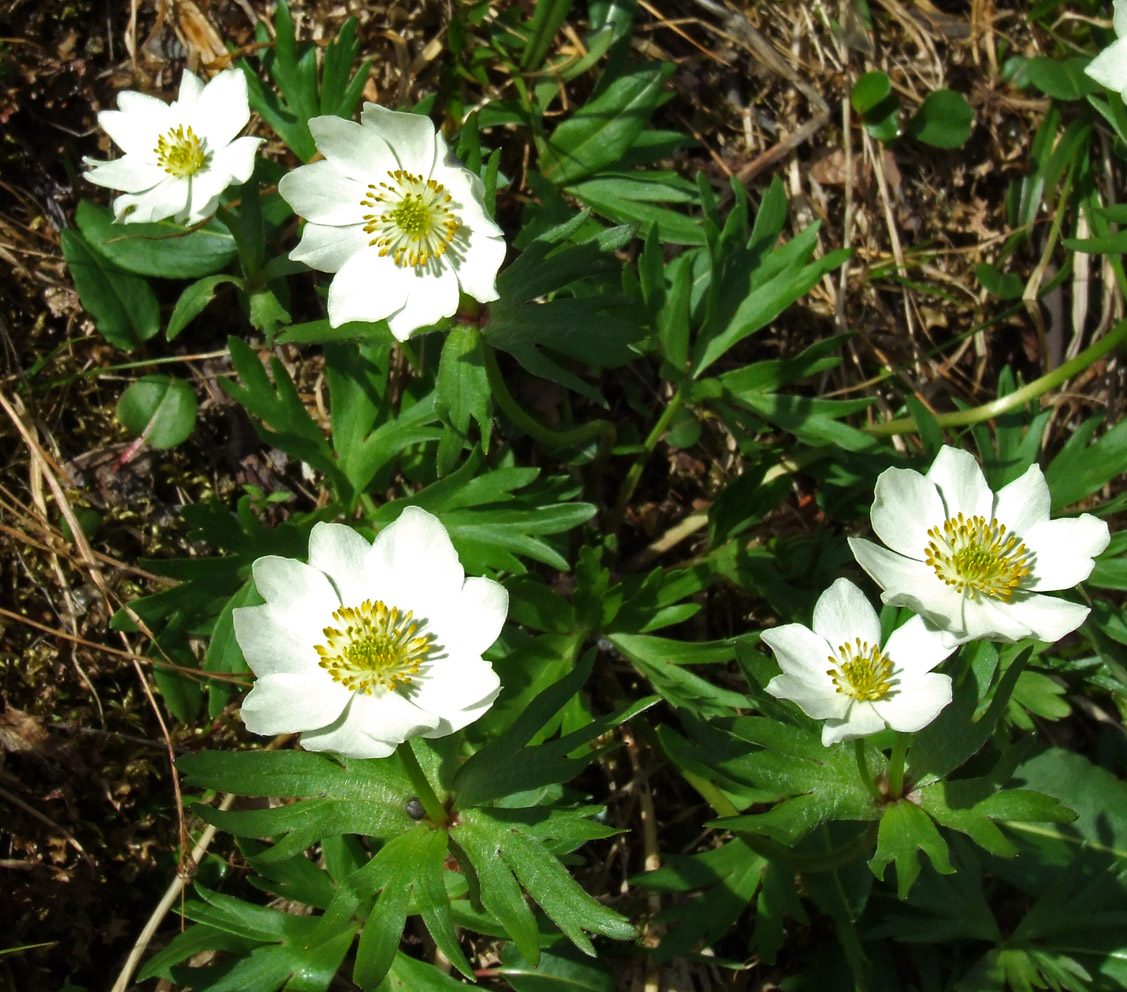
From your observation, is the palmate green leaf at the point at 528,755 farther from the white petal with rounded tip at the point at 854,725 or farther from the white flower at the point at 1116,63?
the white flower at the point at 1116,63

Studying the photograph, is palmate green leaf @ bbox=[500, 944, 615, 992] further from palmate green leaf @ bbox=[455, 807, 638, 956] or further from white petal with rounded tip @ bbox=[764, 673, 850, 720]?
white petal with rounded tip @ bbox=[764, 673, 850, 720]

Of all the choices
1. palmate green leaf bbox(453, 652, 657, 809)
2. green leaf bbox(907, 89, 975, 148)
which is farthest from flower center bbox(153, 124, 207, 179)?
green leaf bbox(907, 89, 975, 148)

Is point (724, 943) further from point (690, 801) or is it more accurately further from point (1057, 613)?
point (1057, 613)

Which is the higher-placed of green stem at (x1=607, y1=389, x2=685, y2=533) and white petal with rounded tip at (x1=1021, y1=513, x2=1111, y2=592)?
green stem at (x1=607, y1=389, x2=685, y2=533)

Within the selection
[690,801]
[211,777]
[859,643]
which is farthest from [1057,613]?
[211,777]

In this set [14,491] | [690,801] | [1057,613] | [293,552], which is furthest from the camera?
[690,801]

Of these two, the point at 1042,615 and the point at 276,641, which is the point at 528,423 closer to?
the point at 276,641

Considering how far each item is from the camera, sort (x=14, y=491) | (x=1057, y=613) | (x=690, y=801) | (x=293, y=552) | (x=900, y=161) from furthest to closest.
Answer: (x=900, y=161), (x=690, y=801), (x=14, y=491), (x=293, y=552), (x=1057, y=613)
